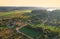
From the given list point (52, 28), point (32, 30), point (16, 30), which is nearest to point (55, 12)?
point (52, 28)

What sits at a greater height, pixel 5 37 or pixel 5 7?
pixel 5 7

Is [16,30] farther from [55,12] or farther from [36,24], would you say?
[55,12]

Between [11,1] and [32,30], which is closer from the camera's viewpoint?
[32,30]

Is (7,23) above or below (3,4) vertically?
below

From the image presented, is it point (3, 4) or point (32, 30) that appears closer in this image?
point (32, 30)

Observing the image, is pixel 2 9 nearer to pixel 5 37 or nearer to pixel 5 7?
pixel 5 7

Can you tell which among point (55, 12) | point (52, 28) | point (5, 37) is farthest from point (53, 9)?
point (5, 37)

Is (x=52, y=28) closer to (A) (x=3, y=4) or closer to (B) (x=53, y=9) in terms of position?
(B) (x=53, y=9)
